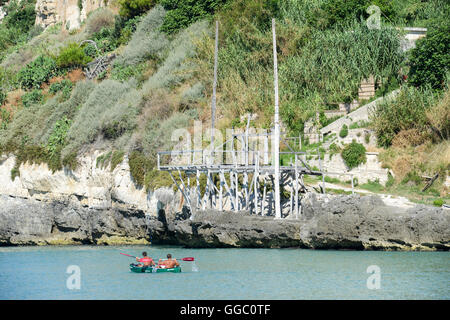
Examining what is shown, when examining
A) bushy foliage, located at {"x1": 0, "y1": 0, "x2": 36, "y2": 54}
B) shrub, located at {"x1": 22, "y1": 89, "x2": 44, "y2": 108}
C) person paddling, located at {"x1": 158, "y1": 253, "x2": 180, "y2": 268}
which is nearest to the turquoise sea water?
person paddling, located at {"x1": 158, "y1": 253, "x2": 180, "y2": 268}

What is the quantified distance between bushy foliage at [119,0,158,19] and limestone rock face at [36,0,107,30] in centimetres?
1077

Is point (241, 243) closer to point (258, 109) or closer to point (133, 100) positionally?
point (258, 109)

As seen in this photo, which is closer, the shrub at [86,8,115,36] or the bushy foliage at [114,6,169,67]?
the bushy foliage at [114,6,169,67]

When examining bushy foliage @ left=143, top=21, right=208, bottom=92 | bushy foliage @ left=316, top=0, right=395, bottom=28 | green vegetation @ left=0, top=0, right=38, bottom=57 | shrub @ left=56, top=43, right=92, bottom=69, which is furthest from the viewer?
green vegetation @ left=0, top=0, right=38, bottom=57

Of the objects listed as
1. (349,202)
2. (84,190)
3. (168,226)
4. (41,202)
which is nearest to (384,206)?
(349,202)

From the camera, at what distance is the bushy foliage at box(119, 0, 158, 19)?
62156 mm

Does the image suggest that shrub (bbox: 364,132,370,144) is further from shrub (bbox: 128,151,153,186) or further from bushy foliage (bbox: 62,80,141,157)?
bushy foliage (bbox: 62,80,141,157)

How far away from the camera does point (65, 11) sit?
79.6 metres

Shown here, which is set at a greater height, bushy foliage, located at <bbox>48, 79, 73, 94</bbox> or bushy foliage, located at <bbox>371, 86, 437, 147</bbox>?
bushy foliage, located at <bbox>48, 79, 73, 94</bbox>

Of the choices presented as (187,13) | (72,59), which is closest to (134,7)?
(72,59)

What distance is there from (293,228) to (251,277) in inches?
239

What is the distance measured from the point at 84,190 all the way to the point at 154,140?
196 inches

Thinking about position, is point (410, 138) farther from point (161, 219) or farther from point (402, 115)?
point (161, 219)

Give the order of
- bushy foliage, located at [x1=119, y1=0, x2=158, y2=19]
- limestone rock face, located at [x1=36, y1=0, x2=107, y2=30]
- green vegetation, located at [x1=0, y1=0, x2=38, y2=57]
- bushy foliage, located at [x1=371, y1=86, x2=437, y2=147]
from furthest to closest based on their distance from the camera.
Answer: green vegetation, located at [x1=0, y1=0, x2=38, y2=57]
limestone rock face, located at [x1=36, y1=0, x2=107, y2=30]
bushy foliage, located at [x1=119, y1=0, x2=158, y2=19]
bushy foliage, located at [x1=371, y1=86, x2=437, y2=147]
